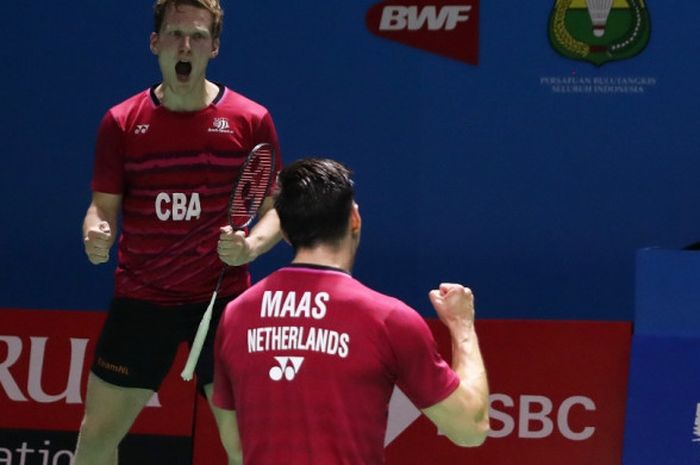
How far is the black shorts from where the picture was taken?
437 centimetres

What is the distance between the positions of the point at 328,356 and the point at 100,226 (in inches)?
58.0

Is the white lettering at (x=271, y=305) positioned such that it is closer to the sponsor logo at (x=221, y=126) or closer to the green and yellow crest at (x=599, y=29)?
the sponsor logo at (x=221, y=126)

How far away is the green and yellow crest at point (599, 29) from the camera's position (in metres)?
6.42

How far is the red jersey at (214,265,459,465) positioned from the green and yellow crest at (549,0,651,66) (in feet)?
12.5

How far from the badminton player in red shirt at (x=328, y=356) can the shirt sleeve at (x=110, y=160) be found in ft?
5.06

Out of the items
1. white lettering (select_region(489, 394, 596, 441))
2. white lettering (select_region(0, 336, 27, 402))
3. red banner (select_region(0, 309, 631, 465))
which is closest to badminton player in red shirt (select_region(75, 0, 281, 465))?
red banner (select_region(0, 309, 631, 465))

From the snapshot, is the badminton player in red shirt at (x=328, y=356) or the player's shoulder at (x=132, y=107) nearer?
the badminton player in red shirt at (x=328, y=356)

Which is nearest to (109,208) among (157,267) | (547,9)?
(157,267)

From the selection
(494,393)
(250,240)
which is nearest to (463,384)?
(250,240)

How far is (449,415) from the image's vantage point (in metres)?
2.85

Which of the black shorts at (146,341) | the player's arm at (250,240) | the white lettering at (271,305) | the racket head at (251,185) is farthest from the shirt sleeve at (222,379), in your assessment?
the black shorts at (146,341)

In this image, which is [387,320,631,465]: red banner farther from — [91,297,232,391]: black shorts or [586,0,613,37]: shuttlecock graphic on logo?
[586,0,613,37]: shuttlecock graphic on logo

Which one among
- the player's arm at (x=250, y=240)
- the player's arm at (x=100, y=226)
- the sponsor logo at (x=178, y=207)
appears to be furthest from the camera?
the sponsor logo at (x=178, y=207)

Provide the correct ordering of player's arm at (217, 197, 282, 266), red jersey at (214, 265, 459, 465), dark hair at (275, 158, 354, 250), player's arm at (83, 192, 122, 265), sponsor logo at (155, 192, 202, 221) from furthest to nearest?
sponsor logo at (155, 192, 202, 221)
player's arm at (83, 192, 122, 265)
player's arm at (217, 197, 282, 266)
dark hair at (275, 158, 354, 250)
red jersey at (214, 265, 459, 465)
